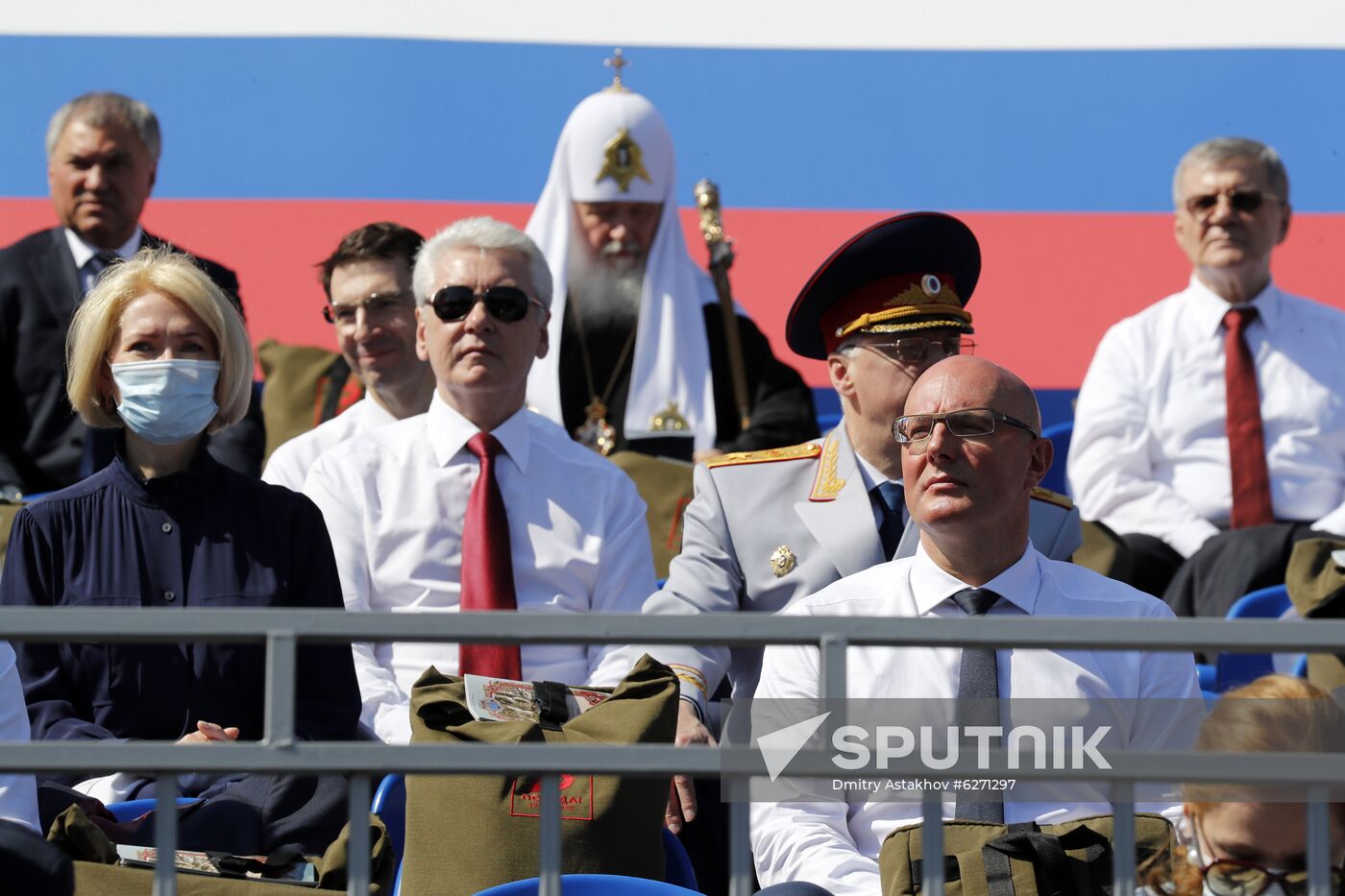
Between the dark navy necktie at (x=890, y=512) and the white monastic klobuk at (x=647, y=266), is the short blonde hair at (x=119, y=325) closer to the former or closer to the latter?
the dark navy necktie at (x=890, y=512)

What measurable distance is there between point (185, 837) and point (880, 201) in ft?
14.3

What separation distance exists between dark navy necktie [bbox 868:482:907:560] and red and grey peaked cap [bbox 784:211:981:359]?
340mm

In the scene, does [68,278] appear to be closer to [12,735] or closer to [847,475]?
[847,475]

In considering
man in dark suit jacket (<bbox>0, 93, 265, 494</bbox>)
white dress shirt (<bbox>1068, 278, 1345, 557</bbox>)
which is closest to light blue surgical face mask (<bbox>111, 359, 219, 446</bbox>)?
man in dark suit jacket (<bbox>0, 93, 265, 494</bbox>)

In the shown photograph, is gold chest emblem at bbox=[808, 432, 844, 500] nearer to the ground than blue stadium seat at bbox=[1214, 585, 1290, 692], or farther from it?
farther from it

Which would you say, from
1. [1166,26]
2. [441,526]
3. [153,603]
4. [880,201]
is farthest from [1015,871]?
[1166,26]

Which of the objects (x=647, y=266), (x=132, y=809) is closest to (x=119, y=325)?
(x=132, y=809)

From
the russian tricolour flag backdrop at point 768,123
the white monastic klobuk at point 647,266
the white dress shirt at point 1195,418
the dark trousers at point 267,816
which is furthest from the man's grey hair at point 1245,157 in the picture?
the dark trousers at point 267,816

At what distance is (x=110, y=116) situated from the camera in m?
5.69

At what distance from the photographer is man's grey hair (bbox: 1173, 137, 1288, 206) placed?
232 inches

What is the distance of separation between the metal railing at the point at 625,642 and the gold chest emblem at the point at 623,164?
4254 mm

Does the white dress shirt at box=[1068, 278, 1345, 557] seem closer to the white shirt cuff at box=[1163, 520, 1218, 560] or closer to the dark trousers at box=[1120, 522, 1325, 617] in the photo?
the white shirt cuff at box=[1163, 520, 1218, 560]

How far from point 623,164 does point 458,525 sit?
216 cm

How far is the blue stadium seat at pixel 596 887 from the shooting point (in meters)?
2.54
